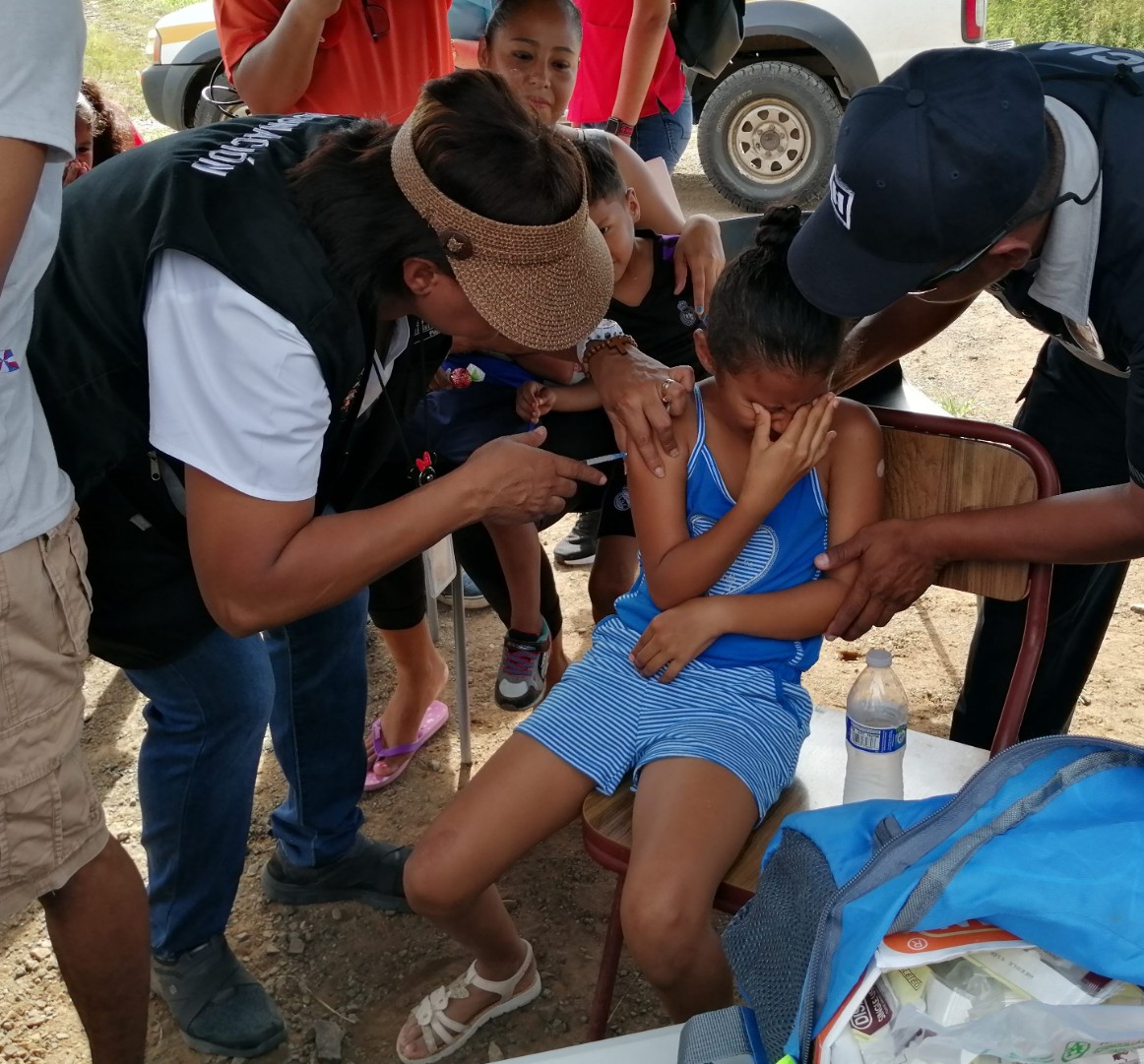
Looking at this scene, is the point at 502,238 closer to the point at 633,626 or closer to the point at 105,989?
the point at 633,626

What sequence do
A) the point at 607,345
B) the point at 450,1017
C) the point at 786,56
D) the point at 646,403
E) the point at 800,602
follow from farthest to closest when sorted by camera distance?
the point at 786,56
the point at 607,345
the point at 450,1017
the point at 646,403
the point at 800,602

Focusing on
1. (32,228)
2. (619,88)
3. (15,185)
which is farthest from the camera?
(619,88)

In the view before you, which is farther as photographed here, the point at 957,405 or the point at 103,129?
the point at 957,405

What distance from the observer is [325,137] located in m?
1.82

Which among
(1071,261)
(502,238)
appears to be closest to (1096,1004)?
(1071,261)

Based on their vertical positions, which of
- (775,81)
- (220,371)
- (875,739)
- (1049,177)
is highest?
(1049,177)

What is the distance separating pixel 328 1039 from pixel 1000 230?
1956mm

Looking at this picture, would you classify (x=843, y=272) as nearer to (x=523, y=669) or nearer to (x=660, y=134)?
(x=523, y=669)

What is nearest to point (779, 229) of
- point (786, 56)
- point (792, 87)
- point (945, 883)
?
point (945, 883)

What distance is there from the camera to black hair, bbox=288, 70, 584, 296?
167 cm

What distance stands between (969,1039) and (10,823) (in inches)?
51.7

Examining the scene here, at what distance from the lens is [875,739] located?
180cm

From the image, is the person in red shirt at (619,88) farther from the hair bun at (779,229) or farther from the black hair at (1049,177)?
the black hair at (1049,177)

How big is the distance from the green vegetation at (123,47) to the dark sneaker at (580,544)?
6.12 meters
